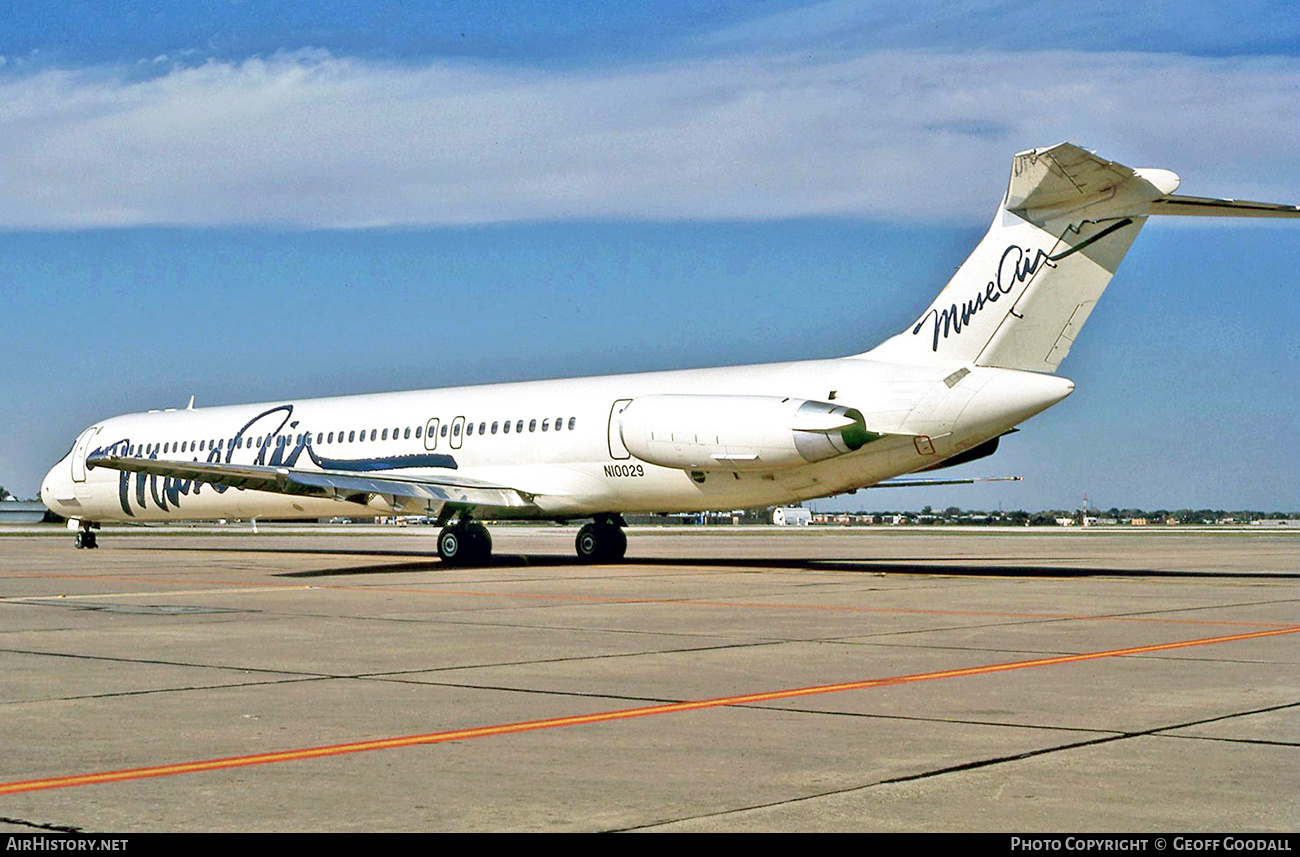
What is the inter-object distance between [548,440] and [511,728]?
1915 centimetres

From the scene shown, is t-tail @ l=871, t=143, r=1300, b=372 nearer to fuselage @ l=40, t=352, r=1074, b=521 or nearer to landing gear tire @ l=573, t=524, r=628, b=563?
fuselage @ l=40, t=352, r=1074, b=521

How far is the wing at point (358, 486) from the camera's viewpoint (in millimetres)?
25672

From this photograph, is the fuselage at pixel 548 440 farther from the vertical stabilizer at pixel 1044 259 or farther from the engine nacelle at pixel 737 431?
the vertical stabilizer at pixel 1044 259

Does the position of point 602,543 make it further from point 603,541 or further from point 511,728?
A: point 511,728

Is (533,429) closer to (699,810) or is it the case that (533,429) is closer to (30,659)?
(30,659)

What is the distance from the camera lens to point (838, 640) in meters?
12.8

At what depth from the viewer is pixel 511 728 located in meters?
8.11

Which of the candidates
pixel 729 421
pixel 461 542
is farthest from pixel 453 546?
pixel 729 421

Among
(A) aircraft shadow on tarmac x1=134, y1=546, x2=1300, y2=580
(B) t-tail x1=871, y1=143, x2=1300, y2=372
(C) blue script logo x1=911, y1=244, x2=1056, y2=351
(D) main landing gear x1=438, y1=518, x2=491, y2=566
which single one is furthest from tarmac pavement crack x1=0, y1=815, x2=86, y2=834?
(D) main landing gear x1=438, y1=518, x2=491, y2=566

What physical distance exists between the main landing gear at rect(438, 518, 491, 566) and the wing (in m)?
0.47

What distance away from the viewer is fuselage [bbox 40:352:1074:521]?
22.0 meters

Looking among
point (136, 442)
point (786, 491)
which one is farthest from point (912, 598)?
point (136, 442)

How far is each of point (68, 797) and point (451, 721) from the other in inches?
101

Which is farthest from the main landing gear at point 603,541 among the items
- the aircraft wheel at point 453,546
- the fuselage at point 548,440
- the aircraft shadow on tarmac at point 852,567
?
the aircraft wheel at point 453,546
